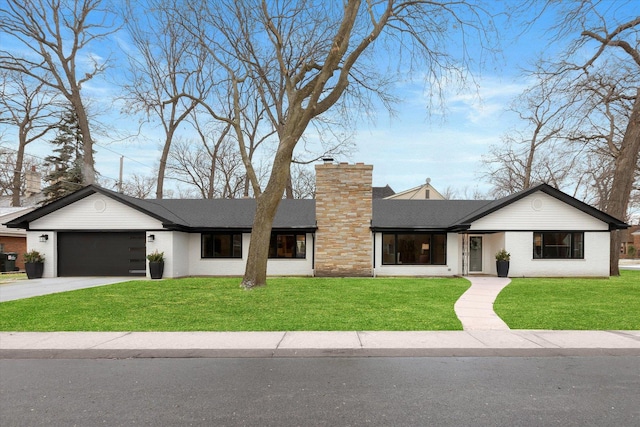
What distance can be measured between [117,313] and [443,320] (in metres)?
7.62

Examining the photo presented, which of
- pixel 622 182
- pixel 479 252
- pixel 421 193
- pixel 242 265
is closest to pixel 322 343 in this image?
pixel 242 265

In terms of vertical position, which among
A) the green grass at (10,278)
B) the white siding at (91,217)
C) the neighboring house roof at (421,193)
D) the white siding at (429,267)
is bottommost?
the green grass at (10,278)

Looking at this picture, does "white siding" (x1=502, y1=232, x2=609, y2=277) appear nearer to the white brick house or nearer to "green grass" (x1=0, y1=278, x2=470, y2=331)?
the white brick house

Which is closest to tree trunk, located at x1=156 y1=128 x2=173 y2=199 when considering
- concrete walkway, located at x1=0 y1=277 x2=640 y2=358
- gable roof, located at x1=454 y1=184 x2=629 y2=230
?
gable roof, located at x1=454 y1=184 x2=629 y2=230

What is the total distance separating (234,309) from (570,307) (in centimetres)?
867

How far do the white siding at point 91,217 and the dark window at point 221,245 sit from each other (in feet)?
11.0

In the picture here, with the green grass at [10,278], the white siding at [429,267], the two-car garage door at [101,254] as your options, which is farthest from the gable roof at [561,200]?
the green grass at [10,278]

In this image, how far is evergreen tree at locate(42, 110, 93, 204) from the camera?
3381 centimetres

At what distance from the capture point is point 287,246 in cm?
2031

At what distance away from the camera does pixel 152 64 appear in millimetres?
20531

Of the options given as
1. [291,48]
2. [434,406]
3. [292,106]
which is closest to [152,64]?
[291,48]

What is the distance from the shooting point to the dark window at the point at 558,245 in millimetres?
19359

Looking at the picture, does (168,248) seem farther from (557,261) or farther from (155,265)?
(557,261)

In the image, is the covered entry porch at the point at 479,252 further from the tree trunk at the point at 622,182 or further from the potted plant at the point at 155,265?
the potted plant at the point at 155,265
